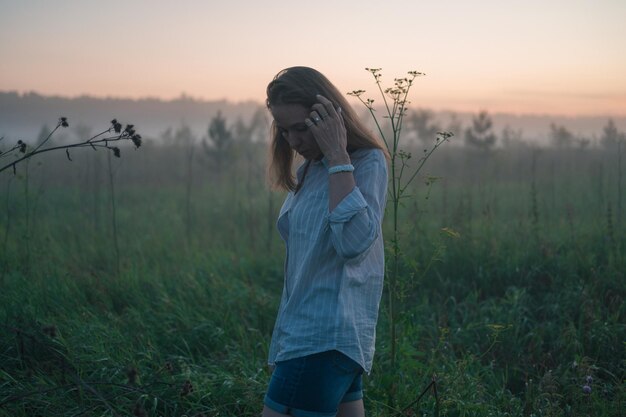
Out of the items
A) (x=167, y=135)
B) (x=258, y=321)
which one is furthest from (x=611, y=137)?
(x=167, y=135)

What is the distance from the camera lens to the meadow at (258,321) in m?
3.03

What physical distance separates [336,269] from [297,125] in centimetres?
51

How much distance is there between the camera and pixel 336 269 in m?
1.87

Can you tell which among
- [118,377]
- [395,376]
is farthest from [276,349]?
[118,377]

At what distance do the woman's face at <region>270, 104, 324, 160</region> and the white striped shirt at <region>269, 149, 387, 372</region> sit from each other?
8cm

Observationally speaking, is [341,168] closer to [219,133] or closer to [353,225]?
[353,225]

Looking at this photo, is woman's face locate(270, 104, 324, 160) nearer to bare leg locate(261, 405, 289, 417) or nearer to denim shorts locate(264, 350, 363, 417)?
denim shorts locate(264, 350, 363, 417)

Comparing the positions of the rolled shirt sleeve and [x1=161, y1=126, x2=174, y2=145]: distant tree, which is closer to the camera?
the rolled shirt sleeve

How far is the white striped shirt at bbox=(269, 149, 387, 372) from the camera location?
1.74 metres

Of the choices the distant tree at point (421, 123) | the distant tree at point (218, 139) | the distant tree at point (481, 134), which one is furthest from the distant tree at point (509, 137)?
the distant tree at point (421, 123)

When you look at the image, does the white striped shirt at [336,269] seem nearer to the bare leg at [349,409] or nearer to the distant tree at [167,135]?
the bare leg at [349,409]

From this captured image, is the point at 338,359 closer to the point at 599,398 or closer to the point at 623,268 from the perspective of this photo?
the point at 599,398

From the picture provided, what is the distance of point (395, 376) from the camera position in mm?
2979

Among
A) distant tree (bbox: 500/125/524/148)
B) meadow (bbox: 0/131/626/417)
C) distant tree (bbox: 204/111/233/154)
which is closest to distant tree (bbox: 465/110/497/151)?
distant tree (bbox: 500/125/524/148)
